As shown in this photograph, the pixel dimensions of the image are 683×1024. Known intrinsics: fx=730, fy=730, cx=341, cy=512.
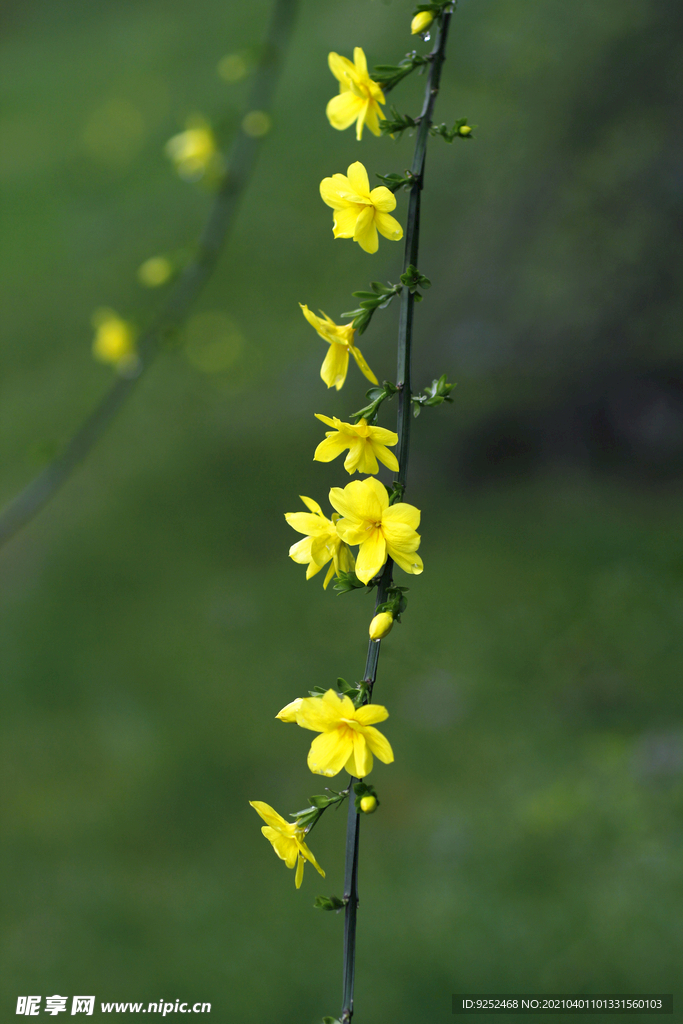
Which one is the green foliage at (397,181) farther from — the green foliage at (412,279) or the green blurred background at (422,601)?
the green blurred background at (422,601)

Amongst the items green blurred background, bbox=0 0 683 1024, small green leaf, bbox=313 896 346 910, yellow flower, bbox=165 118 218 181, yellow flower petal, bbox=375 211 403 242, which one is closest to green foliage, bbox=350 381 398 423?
yellow flower petal, bbox=375 211 403 242

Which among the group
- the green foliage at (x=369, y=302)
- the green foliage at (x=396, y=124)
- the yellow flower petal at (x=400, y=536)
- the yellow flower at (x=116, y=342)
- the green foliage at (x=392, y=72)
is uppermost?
the yellow flower at (x=116, y=342)

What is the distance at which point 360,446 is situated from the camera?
1.74ft

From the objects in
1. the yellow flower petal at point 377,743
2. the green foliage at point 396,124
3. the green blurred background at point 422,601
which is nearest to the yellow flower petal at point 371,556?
the yellow flower petal at point 377,743

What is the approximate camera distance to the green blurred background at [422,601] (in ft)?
4.78

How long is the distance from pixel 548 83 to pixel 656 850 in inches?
66.0

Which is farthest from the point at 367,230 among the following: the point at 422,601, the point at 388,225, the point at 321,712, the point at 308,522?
the point at 422,601

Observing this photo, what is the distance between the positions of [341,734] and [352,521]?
5.7 inches

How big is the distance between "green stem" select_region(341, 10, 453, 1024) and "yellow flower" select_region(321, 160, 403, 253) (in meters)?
0.02

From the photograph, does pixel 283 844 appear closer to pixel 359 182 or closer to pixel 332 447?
pixel 332 447

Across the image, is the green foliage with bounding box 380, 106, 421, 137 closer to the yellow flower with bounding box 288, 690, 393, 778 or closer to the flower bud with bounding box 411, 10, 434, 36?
the flower bud with bounding box 411, 10, 434, 36

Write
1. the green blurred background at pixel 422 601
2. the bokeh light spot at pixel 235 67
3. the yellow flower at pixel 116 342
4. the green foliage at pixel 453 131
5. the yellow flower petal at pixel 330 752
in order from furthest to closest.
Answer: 1. the green blurred background at pixel 422 601
2. the yellow flower at pixel 116 342
3. the bokeh light spot at pixel 235 67
4. the green foliage at pixel 453 131
5. the yellow flower petal at pixel 330 752

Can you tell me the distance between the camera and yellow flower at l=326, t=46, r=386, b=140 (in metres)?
0.57

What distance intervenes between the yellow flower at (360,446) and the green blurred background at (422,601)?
0.74 metres
